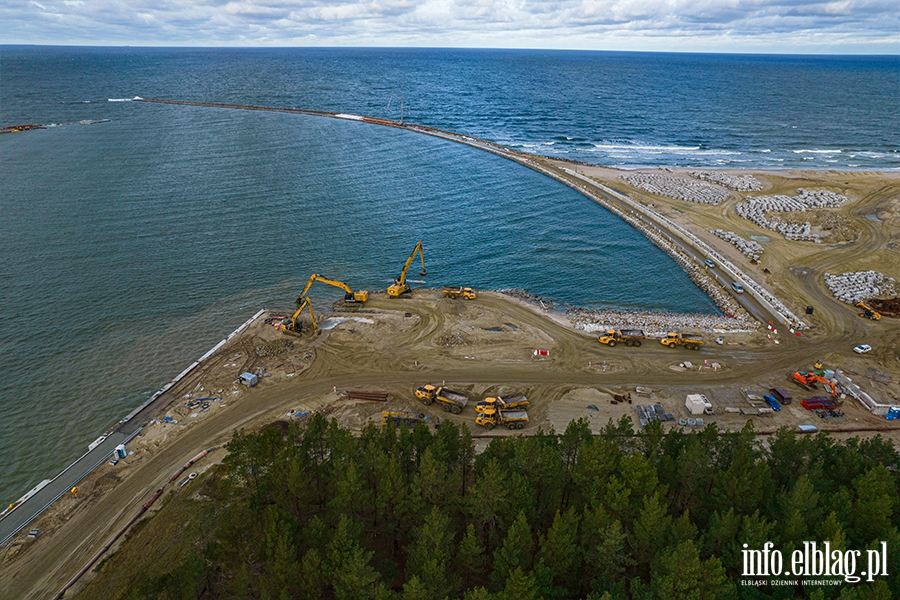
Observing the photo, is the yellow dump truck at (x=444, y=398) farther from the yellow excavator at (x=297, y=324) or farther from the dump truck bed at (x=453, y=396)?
the yellow excavator at (x=297, y=324)

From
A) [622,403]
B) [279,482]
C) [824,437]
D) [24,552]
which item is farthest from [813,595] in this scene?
[24,552]

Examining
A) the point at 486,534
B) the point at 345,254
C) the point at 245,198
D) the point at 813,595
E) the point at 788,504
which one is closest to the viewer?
the point at 813,595

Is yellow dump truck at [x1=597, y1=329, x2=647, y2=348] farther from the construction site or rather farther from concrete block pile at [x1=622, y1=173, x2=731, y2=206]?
concrete block pile at [x1=622, y1=173, x2=731, y2=206]

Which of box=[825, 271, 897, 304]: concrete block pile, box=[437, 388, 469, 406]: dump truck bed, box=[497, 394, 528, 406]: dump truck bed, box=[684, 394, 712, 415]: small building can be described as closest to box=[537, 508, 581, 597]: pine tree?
box=[497, 394, 528, 406]: dump truck bed

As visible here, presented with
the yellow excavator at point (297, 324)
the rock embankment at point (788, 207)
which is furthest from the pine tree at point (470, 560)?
the rock embankment at point (788, 207)

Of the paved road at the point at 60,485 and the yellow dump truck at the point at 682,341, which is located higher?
the yellow dump truck at the point at 682,341

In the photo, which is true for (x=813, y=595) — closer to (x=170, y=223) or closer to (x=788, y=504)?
(x=788, y=504)
